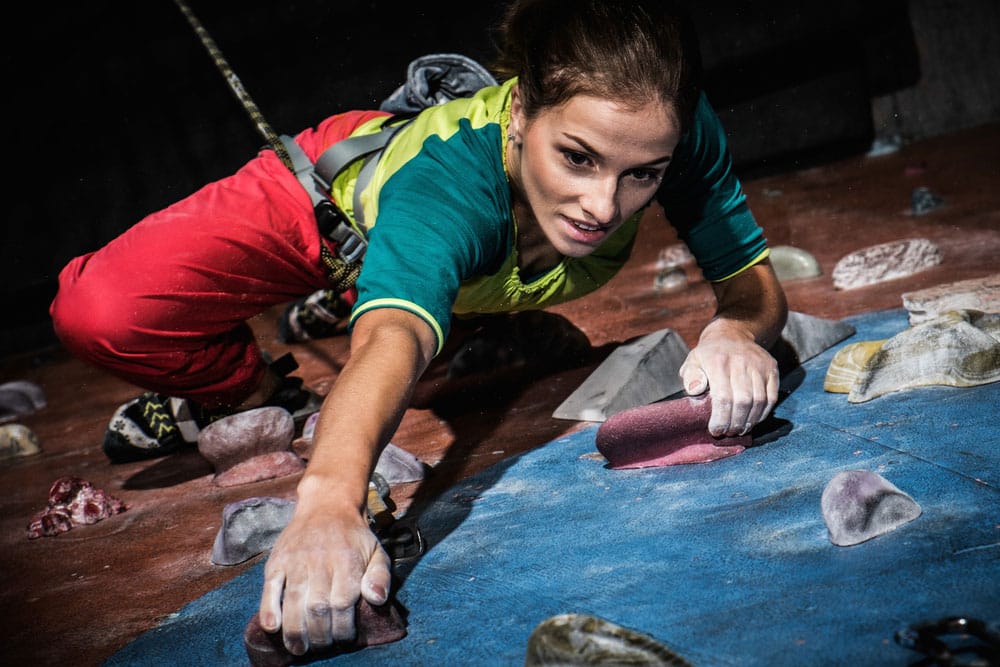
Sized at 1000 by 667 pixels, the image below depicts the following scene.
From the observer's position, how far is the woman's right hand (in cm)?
105

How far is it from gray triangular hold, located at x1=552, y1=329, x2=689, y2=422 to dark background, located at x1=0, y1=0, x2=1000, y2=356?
3.35 metres

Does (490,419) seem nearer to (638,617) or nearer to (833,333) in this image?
(833,333)

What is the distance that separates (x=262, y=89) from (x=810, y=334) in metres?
3.94

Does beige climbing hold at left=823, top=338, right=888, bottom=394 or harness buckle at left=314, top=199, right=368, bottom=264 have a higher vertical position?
harness buckle at left=314, top=199, right=368, bottom=264

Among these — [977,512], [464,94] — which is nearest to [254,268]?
[464,94]

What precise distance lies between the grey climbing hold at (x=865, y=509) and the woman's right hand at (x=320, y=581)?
0.53m

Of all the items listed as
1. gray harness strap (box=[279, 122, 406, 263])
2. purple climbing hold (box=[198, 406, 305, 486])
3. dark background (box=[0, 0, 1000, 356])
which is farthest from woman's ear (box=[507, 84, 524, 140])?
dark background (box=[0, 0, 1000, 356])

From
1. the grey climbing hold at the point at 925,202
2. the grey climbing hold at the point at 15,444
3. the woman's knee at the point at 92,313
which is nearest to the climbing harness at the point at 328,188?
the woman's knee at the point at 92,313

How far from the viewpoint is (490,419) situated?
2076 millimetres

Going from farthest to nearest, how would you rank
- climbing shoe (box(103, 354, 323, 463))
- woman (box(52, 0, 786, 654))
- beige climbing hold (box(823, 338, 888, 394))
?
climbing shoe (box(103, 354, 323, 463)), beige climbing hold (box(823, 338, 888, 394)), woman (box(52, 0, 786, 654))

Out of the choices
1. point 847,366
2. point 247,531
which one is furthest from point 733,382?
point 247,531

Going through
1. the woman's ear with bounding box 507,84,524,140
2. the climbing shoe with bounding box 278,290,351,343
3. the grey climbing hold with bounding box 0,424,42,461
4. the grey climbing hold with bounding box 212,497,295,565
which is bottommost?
the climbing shoe with bounding box 278,290,351,343

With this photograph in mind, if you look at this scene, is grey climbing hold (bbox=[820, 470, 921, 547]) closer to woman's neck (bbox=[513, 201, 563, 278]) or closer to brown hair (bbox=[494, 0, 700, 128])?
brown hair (bbox=[494, 0, 700, 128])

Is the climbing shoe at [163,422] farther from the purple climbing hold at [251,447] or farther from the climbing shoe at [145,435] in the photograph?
the purple climbing hold at [251,447]
